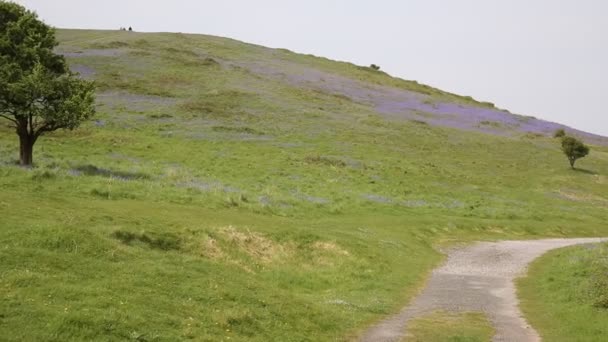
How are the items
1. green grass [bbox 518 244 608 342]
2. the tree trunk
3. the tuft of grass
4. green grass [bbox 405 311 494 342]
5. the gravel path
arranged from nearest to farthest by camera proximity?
green grass [bbox 405 311 494 342], green grass [bbox 518 244 608 342], the gravel path, the tree trunk, the tuft of grass

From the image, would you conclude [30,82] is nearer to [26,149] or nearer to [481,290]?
[26,149]

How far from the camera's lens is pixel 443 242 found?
138ft

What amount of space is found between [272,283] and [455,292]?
8812 millimetres

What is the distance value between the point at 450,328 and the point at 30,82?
33.4 metres

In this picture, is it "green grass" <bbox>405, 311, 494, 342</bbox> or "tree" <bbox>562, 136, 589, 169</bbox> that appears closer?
"green grass" <bbox>405, 311, 494, 342</bbox>

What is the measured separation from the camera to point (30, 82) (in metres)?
39.0

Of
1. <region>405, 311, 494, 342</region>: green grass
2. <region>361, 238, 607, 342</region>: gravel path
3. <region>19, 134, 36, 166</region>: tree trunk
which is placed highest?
<region>19, 134, 36, 166</region>: tree trunk

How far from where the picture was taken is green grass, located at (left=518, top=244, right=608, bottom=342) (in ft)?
63.2

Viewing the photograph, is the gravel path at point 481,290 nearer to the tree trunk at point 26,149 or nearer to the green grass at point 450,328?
the green grass at point 450,328

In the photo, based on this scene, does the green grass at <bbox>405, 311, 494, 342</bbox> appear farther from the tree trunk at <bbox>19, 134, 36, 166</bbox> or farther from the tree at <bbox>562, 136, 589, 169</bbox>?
the tree at <bbox>562, 136, 589, 169</bbox>

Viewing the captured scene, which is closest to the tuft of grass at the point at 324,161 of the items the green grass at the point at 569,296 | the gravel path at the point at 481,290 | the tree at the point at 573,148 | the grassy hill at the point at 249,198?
the grassy hill at the point at 249,198

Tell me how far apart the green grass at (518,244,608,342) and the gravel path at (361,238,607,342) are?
0.67 m

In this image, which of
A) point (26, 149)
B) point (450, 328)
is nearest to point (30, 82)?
point (26, 149)

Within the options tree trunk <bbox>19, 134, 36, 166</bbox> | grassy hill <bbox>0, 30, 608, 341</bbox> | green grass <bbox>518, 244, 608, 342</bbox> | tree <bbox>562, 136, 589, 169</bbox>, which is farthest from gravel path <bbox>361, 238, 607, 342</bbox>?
tree <bbox>562, 136, 589, 169</bbox>
